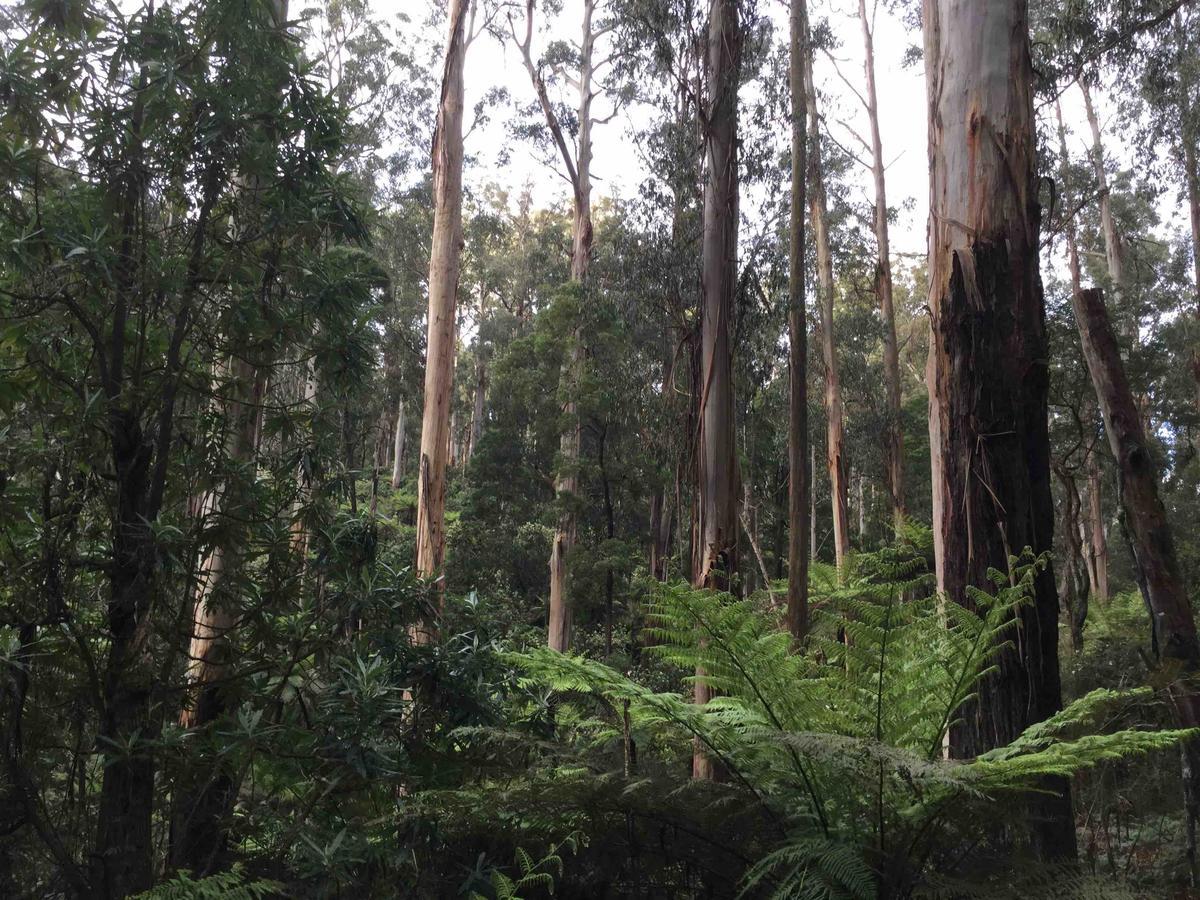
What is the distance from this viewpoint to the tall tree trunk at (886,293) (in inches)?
757

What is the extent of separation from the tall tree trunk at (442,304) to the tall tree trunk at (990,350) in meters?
6.88

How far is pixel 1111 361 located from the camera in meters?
4.73

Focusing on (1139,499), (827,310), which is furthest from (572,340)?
(1139,499)

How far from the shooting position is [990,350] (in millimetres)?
3488

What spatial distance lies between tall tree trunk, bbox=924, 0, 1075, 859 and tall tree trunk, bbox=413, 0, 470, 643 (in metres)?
6.88

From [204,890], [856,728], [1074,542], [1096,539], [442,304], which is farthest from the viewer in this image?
[1096,539]

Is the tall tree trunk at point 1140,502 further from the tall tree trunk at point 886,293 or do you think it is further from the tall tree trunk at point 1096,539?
the tall tree trunk at point 1096,539

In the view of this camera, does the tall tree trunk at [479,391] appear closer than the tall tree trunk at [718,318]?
No

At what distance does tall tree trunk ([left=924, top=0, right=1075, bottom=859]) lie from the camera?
3236 mm

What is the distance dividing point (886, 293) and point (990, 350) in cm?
1664

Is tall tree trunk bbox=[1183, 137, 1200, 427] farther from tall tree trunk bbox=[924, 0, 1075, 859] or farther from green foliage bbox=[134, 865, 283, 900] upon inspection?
green foliage bbox=[134, 865, 283, 900]

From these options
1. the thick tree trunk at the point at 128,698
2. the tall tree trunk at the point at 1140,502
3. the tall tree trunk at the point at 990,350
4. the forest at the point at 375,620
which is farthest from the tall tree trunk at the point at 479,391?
the thick tree trunk at the point at 128,698

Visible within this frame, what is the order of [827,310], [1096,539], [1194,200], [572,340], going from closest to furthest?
1. [572,340]
2. [827,310]
3. [1194,200]
4. [1096,539]

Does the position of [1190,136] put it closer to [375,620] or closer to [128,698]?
[375,620]
